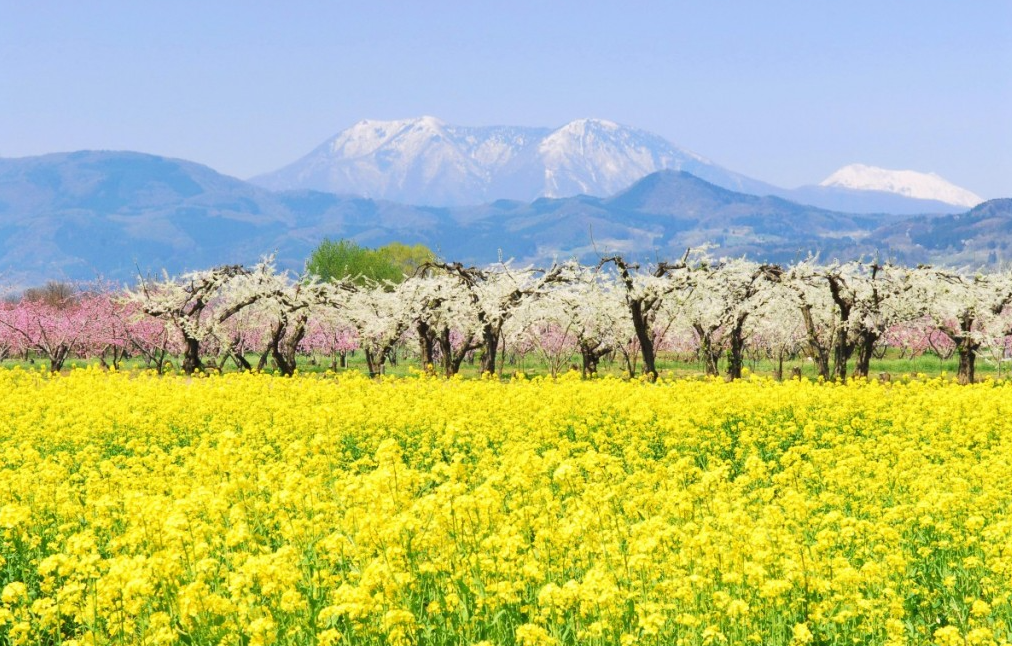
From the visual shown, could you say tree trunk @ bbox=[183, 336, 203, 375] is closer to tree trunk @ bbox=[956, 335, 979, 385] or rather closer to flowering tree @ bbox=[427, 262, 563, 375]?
flowering tree @ bbox=[427, 262, 563, 375]

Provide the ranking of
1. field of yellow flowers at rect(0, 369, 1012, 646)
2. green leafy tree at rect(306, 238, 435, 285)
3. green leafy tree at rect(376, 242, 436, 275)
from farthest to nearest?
green leafy tree at rect(376, 242, 436, 275), green leafy tree at rect(306, 238, 435, 285), field of yellow flowers at rect(0, 369, 1012, 646)

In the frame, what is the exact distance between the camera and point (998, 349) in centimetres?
4022

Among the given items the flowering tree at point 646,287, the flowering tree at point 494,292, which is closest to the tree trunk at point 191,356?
the flowering tree at point 494,292

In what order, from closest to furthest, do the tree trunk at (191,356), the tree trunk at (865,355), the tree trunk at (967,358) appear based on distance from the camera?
1. the tree trunk at (865,355)
2. the tree trunk at (967,358)
3. the tree trunk at (191,356)

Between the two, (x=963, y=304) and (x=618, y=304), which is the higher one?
(x=618, y=304)

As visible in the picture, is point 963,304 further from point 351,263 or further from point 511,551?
point 351,263

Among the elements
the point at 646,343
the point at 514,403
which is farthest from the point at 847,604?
the point at 646,343

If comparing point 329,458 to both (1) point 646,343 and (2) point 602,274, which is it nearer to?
(1) point 646,343

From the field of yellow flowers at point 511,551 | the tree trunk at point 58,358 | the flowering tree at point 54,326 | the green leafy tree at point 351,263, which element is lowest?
the tree trunk at point 58,358

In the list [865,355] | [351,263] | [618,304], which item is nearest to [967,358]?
[865,355]

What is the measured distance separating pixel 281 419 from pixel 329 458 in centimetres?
604

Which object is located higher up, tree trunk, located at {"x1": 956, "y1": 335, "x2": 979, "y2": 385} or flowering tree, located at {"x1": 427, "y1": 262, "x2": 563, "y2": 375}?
flowering tree, located at {"x1": 427, "y1": 262, "x2": 563, "y2": 375}

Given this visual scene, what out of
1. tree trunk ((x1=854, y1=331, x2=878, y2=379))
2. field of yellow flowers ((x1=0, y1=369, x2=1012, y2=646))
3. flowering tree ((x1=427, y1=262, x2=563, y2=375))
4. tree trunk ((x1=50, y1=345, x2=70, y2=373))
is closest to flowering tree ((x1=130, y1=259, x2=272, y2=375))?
flowering tree ((x1=427, y1=262, x2=563, y2=375))

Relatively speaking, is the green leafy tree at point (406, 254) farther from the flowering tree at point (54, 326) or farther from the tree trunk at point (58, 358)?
the tree trunk at point (58, 358)
